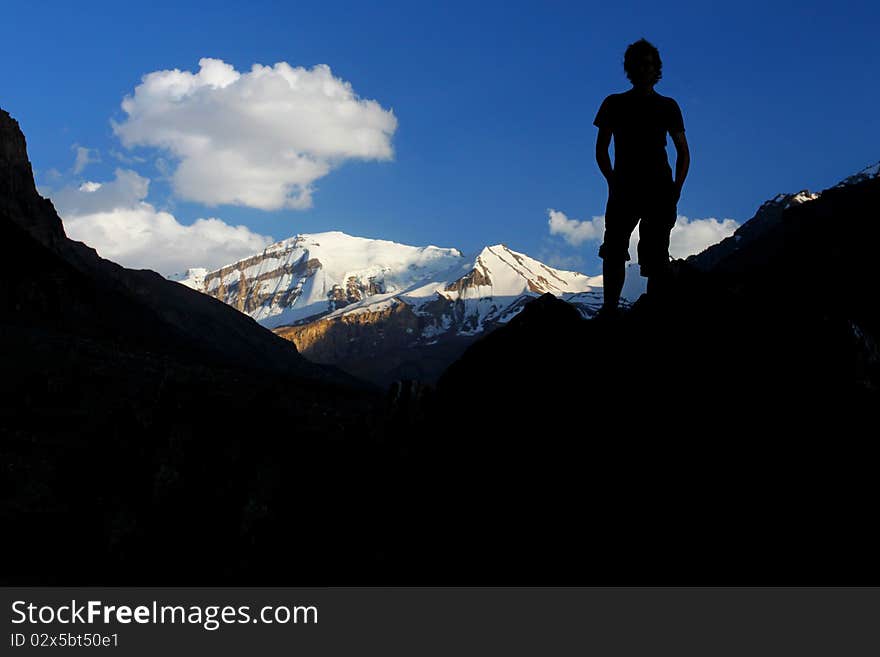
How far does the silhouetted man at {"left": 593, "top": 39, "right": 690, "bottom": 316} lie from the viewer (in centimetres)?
827

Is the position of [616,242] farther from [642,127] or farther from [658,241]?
[642,127]

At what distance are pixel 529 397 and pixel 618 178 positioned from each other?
266 centimetres

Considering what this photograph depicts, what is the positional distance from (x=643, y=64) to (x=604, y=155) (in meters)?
1.03

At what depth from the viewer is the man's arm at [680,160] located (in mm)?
8330

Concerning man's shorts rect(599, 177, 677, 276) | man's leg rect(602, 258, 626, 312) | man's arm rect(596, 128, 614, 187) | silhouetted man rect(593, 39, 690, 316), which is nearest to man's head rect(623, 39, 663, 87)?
silhouetted man rect(593, 39, 690, 316)

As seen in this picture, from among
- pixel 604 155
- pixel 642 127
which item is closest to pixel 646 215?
pixel 604 155

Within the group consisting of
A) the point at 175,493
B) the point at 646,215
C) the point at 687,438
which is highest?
the point at 646,215

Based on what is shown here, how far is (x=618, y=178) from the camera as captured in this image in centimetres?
851

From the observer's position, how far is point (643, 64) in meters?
8.20

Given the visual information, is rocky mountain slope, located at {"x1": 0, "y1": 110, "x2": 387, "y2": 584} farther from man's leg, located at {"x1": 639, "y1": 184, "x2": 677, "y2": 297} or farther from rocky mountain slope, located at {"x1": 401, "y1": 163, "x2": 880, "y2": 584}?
man's leg, located at {"x1": 639, "y1": 184, "x2": 677, "y2": 297}

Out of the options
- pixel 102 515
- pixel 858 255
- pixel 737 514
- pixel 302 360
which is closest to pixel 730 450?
pixel 737 514

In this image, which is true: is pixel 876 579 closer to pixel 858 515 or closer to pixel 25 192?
pixel 858 515

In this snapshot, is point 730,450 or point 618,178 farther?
point 618,178

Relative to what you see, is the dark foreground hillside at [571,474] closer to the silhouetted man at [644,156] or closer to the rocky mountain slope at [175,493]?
the rocky mountain slope at [175,493]
